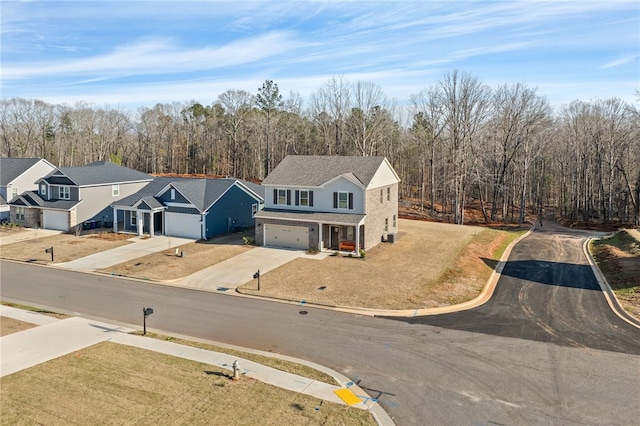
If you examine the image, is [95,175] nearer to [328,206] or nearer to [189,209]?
[189,209]

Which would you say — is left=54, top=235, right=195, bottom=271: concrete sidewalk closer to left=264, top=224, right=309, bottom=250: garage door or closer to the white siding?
left=264, top=224, right=309, bottom=250: garage door

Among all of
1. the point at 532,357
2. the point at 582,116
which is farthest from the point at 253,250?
the point at 582,116

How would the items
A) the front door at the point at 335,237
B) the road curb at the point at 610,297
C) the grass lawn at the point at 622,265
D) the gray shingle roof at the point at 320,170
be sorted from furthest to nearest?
the gray shingle roof at the point at 320,170, the front door at the point at 335,237, the grass lawn at the point at 622,265, the road curb at the point at 610,297

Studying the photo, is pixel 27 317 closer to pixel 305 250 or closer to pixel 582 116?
pixel 305 250

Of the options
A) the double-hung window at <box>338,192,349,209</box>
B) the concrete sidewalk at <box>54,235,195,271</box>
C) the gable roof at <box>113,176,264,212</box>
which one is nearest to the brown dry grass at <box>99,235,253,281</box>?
the concrete sidewalk at <box>54,235,195,271</box>

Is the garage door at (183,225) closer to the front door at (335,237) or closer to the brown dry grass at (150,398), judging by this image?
the front door at (335,237)

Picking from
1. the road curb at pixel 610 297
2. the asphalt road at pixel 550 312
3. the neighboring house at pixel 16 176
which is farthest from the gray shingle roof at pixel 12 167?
the road curb at pixel 610 297

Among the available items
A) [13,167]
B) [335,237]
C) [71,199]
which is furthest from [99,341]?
[13,167]
